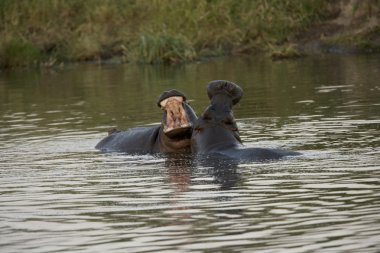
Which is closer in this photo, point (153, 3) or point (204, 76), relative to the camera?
point (204, 76)

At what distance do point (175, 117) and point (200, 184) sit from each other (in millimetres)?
2363

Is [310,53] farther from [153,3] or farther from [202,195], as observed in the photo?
[202,195]

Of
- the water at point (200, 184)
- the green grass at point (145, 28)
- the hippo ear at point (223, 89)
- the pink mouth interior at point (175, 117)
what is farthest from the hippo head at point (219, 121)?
the green grass at point (145, 28)

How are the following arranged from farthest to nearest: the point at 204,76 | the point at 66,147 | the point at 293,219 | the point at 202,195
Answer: the point at 204,76
the point at 66,147
the point at 202,195
the point at 293,219

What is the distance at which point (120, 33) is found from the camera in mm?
35562

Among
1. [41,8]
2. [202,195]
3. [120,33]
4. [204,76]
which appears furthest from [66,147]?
[41,8]

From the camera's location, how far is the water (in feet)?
25.7

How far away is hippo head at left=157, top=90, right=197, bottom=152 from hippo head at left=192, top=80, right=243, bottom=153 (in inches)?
22.9

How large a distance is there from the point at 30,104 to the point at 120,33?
14.3 metres

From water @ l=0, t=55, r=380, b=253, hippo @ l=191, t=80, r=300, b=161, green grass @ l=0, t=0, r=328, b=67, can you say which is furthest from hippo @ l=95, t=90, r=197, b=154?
green grass @ l=0, t=0, r=328, b=67

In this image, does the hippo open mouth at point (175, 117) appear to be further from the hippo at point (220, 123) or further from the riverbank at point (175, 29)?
the riverbank at point (175, 29)

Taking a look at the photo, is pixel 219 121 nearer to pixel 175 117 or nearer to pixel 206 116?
pixel 206 116

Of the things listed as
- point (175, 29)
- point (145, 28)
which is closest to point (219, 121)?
point (175, 29)

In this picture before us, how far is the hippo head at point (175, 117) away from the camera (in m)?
12.5
